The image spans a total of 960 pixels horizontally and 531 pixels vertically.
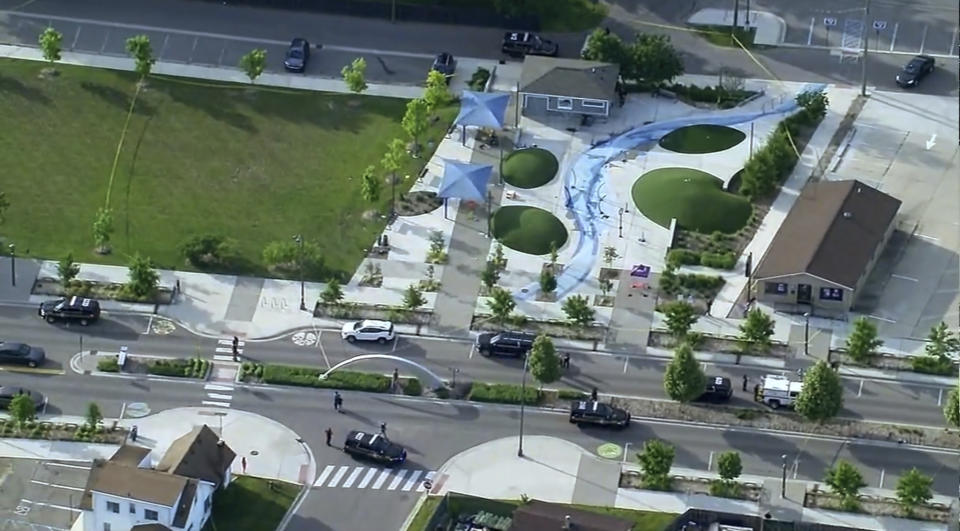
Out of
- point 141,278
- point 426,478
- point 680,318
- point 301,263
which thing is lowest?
point 426,478

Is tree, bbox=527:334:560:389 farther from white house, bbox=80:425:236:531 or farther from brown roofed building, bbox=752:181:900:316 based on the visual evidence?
white house, bbox=80:425:236:531

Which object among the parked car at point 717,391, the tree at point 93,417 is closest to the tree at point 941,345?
the parked car at point 717,391

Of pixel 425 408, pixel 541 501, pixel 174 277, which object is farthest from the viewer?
pixel 174 277

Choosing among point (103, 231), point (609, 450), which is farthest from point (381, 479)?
point (103, 231)

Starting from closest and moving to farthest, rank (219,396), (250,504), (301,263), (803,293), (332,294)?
(250,504), (219,396), (332,294), (803,293), (301,263)

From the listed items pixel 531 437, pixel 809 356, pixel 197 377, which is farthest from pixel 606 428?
pixel 197 377

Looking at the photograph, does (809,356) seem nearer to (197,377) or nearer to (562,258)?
(562,258)

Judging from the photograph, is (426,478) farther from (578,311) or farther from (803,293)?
(803,293)
